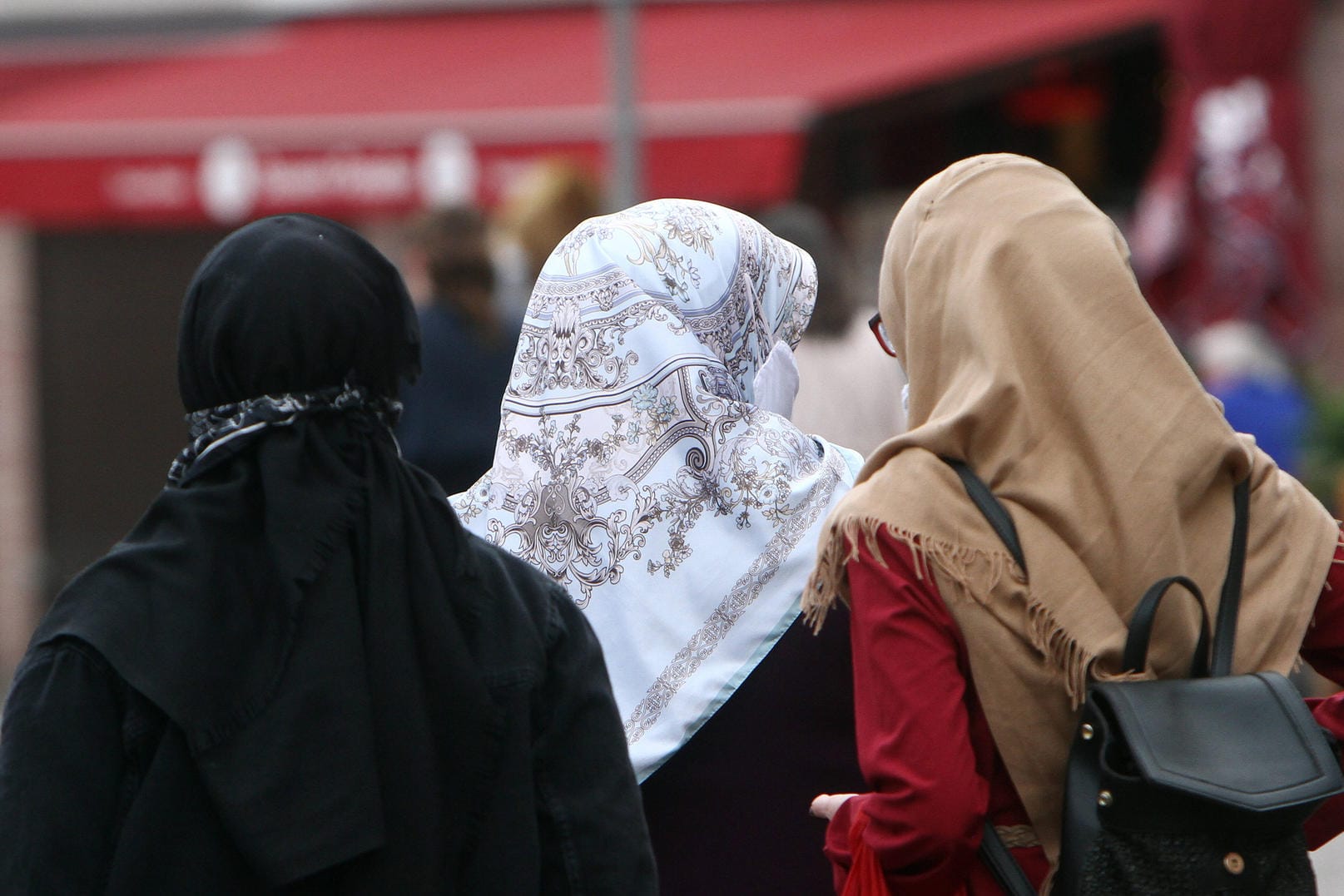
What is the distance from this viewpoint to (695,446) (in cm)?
258

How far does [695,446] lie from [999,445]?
48 centimetres

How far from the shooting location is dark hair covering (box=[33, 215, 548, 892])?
6.19ft

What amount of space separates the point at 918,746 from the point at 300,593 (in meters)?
0.73

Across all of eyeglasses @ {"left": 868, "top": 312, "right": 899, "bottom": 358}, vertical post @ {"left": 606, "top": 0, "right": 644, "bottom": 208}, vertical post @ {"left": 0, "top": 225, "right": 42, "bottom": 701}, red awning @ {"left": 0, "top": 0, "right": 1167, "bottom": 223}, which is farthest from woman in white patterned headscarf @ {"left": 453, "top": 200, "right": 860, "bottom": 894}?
vertical post @ {"left": 0, "top": 225, "right": 42, "bottom": 701}

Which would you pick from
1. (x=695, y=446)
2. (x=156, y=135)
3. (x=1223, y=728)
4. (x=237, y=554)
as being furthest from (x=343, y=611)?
(x=156, y=135)

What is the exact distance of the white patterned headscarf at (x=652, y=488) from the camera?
2.57 meters

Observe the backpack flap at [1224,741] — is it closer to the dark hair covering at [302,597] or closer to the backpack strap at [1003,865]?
the backpack strap at [1003,865]

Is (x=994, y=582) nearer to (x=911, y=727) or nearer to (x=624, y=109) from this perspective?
(x=911, y=727)

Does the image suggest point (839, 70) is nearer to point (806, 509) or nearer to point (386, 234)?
point (386, 234)

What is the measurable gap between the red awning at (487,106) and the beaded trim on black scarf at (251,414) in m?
6.47

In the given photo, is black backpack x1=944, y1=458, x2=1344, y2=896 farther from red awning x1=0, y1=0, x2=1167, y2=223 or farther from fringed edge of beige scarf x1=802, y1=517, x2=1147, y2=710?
red awning x1=0, y1=0, x2=1167, y2=223

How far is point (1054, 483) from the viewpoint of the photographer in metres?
2.25

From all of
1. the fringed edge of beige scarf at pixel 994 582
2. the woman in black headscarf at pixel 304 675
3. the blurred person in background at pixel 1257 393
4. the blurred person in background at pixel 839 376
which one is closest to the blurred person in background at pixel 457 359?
the blurred person in background at pixel 839 376

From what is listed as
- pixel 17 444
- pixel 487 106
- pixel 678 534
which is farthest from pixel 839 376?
pixel 17 444
